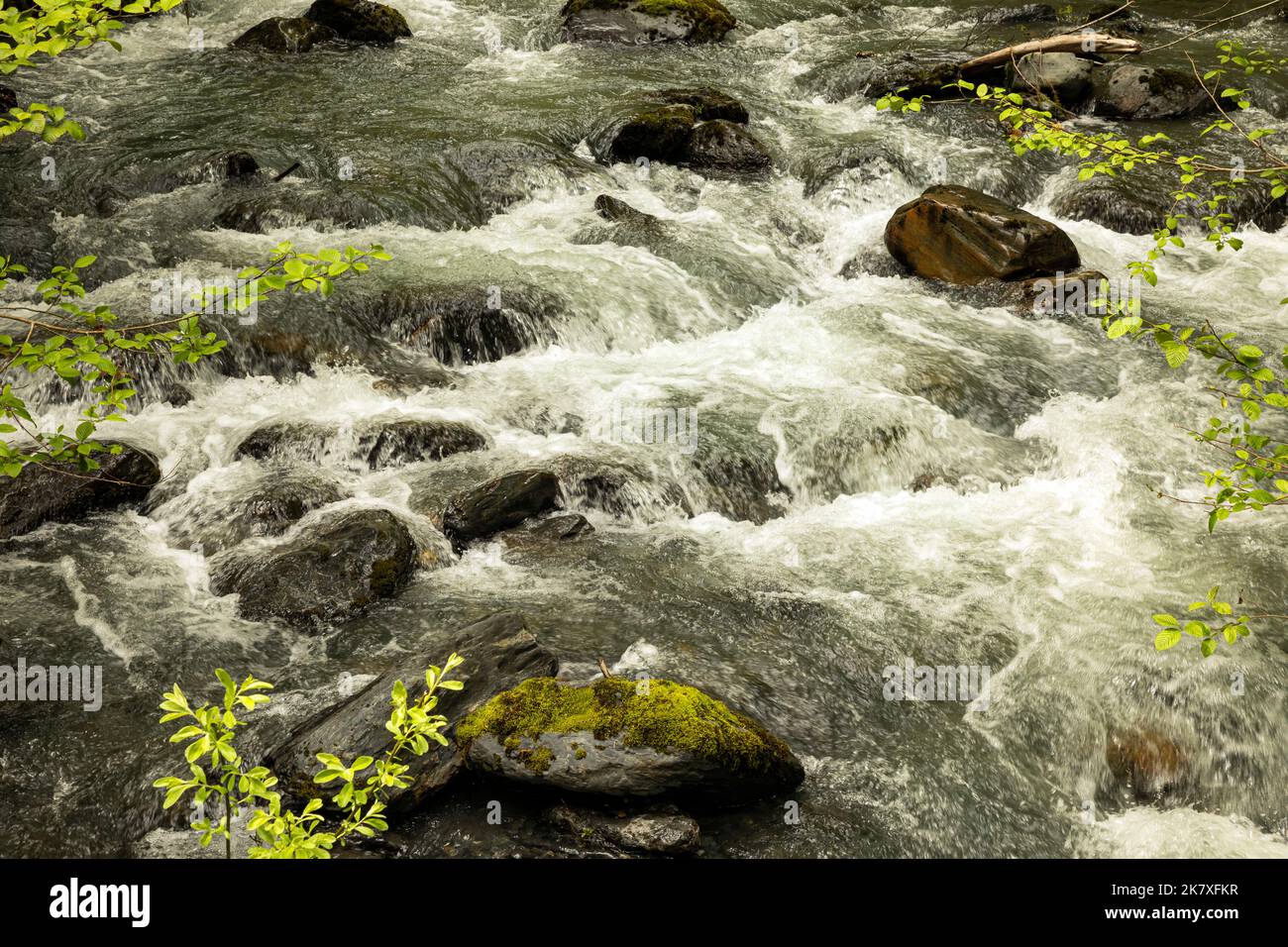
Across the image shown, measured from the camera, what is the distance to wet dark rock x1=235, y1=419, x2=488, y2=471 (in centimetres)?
841

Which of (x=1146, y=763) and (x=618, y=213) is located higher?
(x=618, y=213)

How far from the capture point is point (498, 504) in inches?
299

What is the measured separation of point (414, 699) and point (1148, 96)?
13.9 meters

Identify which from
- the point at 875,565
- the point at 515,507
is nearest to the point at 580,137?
the point at 515,507

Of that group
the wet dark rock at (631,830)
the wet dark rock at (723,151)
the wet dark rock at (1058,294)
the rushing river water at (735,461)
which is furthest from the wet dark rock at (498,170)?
the wet dark rock at (631,830)

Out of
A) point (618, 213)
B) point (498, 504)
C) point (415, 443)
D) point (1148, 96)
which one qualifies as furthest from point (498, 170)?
point (1148, 96)

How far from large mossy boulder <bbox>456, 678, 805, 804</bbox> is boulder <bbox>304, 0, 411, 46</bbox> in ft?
48.2

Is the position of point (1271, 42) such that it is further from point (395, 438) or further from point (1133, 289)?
point (395, 438)

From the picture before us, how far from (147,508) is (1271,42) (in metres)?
18.0

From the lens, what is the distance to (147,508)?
7.84 metres

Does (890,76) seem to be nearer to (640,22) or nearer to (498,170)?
(640,22)

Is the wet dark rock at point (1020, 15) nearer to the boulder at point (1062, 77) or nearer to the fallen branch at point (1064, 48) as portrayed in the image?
the fallen branch at point (1064, 48)

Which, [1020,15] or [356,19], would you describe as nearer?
[356,19]

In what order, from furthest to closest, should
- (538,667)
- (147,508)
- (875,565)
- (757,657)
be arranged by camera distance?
(147,508) < (875,565) < (757,657) < (538,667)
